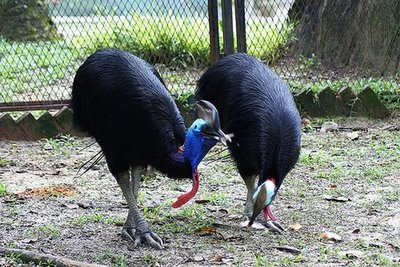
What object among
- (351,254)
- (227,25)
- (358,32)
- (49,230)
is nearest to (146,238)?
(49,230)

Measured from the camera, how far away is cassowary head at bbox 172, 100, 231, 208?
14.3 ft

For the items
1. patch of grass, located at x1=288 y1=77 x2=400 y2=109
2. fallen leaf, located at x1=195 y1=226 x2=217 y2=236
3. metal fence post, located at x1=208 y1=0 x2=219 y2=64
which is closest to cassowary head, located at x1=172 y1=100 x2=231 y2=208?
fallen leaf, located at x1=195 y1=226 x2=217 y2=236

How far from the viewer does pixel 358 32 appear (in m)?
8.70

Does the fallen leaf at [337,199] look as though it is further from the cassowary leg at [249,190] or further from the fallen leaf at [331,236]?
the fallen leaf at [331,236]

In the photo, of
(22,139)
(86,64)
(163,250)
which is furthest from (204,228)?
(22,139)

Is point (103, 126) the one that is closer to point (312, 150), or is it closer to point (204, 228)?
point (204, 228)

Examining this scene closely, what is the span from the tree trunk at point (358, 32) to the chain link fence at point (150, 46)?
288mm

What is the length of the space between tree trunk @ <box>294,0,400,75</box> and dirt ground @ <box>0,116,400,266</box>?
137 centimetres

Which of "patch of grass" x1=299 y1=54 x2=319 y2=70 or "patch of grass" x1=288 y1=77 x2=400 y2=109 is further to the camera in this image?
"patch of grass" x1=299 y1=54 x2=319 y2=70

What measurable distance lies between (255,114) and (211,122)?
663 mm

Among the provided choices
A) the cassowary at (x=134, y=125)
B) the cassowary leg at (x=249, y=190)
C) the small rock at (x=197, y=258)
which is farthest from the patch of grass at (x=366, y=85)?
the small rock at (x=197, y=258)

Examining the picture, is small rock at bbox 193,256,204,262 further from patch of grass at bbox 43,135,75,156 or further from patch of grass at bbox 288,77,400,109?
patch of grass at bbox 288,77,400,109

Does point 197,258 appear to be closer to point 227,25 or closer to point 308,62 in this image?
point 227,25

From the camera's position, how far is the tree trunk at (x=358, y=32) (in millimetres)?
8570
